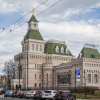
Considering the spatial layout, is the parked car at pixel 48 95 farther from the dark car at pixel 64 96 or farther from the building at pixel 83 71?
the building at pixel 83 71

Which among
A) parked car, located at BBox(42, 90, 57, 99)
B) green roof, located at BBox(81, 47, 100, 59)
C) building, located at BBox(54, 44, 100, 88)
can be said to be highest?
green roof, located at BBox(81, 47, 100, 59)

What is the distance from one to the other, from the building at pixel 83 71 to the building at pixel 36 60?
3880 millimetres

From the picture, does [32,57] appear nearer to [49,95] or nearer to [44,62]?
[44,62]

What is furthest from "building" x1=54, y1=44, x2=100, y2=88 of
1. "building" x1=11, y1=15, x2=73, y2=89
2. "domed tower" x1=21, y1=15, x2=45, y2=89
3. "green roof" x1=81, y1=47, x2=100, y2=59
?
"domed tower" x1=21, y1=15, x2=45, y2=89

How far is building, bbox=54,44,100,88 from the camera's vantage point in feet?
220

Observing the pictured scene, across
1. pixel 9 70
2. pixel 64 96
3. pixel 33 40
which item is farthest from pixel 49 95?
pixel 9 70

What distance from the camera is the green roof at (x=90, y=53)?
7638 cm

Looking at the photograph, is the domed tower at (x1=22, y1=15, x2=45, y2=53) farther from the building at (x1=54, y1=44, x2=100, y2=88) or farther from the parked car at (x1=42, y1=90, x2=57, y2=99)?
the parked car at (x1=42, y1=90, x2=57, y2=99)

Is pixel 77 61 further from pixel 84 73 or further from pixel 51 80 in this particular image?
pixel 51 80

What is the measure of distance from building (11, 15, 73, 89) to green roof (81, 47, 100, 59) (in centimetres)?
1087

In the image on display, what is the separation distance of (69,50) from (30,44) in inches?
682

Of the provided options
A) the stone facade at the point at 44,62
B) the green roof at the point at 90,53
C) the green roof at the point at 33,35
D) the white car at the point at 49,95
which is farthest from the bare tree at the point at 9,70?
the white car at the point at 49,95

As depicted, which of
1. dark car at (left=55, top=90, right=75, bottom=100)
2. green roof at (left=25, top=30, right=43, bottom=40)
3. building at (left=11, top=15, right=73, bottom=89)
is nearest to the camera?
dark car at (left=55, top=90, right=75, bottom=100)

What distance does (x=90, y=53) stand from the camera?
254ft
